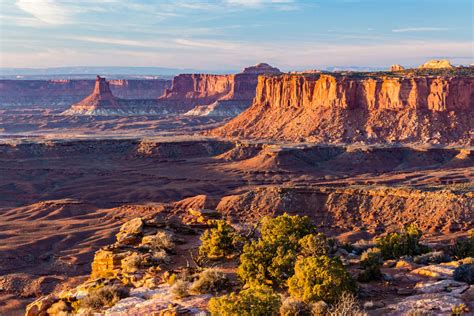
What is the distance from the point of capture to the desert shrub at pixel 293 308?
15.8 m

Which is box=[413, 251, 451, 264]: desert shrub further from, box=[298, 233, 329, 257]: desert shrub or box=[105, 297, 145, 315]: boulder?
box=[105, 297, 145, 315]: boulder

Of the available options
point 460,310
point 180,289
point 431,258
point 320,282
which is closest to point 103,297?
point 180,289

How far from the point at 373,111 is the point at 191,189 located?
156 feet

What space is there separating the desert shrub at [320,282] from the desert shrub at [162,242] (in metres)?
→ 8.28

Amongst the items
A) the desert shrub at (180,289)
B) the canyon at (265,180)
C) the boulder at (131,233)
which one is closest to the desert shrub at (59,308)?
the canyon at (265,180)

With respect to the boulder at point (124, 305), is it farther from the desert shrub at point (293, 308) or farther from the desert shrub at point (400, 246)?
the desert shrub at point (400, 246)

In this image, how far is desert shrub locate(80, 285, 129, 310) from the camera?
734 inches

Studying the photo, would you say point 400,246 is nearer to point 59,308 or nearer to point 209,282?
point 209,282

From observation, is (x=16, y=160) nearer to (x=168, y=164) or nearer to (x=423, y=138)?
(x=168, y=164)

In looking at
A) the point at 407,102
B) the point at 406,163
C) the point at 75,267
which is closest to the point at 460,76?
the point at 407,102

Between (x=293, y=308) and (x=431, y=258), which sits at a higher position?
(x=293, y=308)

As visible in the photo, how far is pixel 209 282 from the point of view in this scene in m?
18.6

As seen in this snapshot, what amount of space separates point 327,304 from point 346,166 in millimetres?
77114

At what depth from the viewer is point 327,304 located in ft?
54.5
